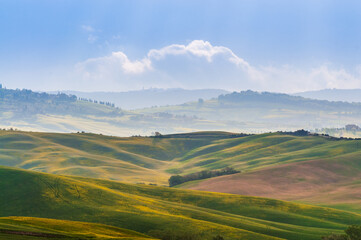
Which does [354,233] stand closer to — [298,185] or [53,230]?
[53,230]

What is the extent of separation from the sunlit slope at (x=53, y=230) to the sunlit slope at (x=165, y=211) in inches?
411

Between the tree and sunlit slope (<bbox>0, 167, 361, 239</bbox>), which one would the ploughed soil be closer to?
sunlit slope (<bbox>0, 167, 361, 239</bbox>)

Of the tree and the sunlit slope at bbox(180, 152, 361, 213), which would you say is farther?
the sunlit slope at bbox(180, 152, 361, 213)

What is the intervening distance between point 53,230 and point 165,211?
4112 cm

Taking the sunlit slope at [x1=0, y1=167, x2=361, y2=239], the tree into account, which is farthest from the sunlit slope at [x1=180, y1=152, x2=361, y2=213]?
the tree

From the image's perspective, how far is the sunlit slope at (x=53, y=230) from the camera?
59.3m

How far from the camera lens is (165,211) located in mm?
104500

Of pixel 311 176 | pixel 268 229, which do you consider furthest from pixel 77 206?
pixel 311 176

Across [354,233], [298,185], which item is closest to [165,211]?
[354,233]

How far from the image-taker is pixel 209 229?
87.1 m

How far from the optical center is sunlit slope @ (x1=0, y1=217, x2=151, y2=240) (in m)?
59.3

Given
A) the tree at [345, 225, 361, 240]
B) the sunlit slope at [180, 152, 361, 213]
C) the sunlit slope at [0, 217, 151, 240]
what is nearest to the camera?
the sunlit slope at [0, 217, 151, 240]

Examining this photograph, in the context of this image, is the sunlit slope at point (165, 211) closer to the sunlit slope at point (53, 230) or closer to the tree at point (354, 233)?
the sunlit slope at point (53, 230)

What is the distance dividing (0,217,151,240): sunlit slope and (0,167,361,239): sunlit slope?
34.3 ft
